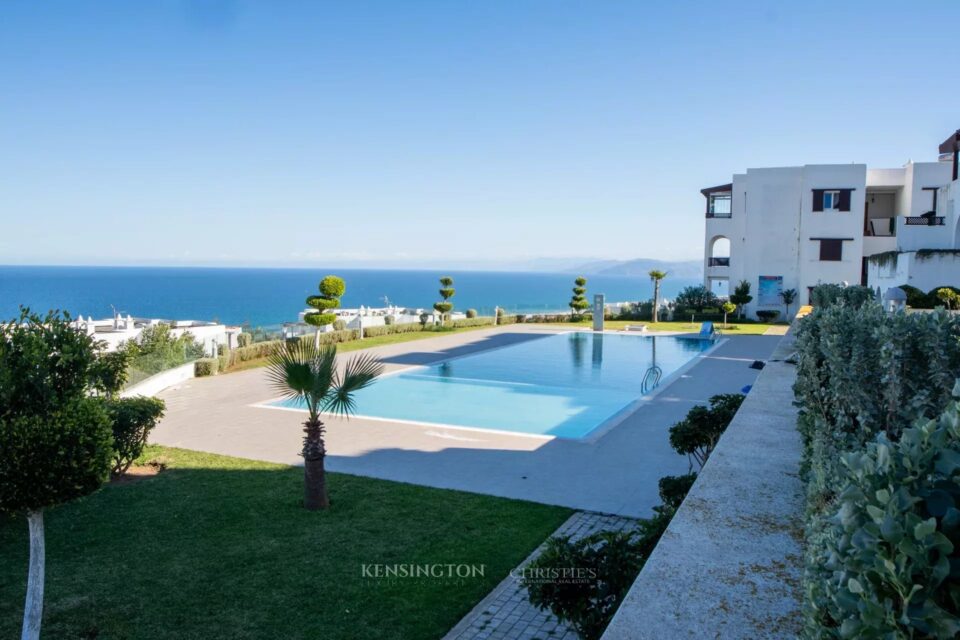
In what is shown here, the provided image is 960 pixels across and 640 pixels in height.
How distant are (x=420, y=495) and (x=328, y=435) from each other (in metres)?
4.00

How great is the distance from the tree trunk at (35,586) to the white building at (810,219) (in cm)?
3241

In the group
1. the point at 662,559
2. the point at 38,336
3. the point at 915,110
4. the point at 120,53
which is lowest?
the point at 662,559

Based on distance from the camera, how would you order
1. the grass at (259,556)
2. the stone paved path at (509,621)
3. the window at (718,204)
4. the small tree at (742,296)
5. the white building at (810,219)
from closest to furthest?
the stone paved path at (509,621) → the grass at (259,556) → the white building at (810,219) → the small tree at (742,296) → the window at (718,204)

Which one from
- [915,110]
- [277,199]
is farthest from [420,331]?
[277,199]

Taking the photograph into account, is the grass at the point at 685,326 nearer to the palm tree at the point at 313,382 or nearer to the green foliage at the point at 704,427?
the green foliage at the point at 704,427

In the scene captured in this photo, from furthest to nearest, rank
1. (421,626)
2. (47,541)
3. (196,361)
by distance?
(196,361) → (47,541) → (421,626)

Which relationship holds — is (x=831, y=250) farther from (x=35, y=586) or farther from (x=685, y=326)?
(x=35, y=586)

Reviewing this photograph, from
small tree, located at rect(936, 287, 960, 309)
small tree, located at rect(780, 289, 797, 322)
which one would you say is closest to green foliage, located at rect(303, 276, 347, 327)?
small tree, located at rect(936, 287, 960, 309)

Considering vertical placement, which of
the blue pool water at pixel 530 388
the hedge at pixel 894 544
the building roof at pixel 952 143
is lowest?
the blue pool water at pixel 530 388

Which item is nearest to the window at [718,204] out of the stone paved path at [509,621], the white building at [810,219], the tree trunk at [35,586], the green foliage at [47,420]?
the white building at [810,219]

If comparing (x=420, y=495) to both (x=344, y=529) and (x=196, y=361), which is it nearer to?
(x=344, y=529)

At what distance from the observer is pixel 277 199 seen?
8612 cm

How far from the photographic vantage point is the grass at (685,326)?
29.6 meters

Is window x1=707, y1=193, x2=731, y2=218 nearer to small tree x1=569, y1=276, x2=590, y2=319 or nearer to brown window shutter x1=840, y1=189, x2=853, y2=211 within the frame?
brown window shutter x1=840, y1=189, x2=853, y2=211
